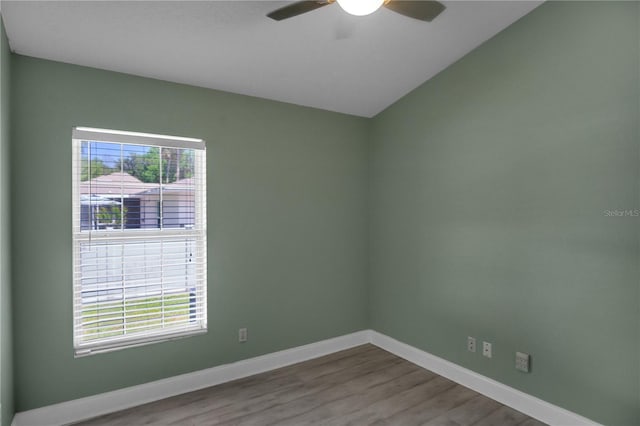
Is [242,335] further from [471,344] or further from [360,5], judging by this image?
[360,5]

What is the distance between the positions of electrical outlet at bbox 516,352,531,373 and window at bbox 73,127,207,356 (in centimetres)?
235

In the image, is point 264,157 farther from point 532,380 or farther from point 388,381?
point 532,380

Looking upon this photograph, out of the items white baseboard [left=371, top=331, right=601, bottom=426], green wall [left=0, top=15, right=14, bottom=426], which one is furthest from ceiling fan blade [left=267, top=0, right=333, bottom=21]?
white baseboard [left=371, top=331, right=601, bottom=426]

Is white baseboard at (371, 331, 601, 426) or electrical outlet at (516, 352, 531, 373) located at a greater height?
electrical outlet at (516, 352, 531, 373)

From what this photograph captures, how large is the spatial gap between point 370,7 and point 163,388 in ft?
9.29

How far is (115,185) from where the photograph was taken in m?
2.55

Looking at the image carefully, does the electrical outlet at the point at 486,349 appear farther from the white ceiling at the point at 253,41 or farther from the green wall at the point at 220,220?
the white ceiling at the point at 253,41

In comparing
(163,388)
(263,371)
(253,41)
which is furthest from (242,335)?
(253,41)

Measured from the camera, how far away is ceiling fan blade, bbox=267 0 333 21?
1667mm

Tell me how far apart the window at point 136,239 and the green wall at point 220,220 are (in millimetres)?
80

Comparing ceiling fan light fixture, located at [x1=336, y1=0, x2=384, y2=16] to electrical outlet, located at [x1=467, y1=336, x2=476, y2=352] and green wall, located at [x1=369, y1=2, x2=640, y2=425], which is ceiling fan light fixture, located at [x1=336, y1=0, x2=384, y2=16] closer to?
green wall, located at [x1=369, y1=2, x2=640, y2=425]

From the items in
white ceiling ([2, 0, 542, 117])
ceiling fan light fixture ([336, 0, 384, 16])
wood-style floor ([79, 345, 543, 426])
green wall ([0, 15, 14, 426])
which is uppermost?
white ceiling ([2, 0, 542, 117])

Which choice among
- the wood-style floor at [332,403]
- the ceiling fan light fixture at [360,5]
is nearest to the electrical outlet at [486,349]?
the wood-style floor at [332,403]

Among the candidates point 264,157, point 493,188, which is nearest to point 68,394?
point 264,157
